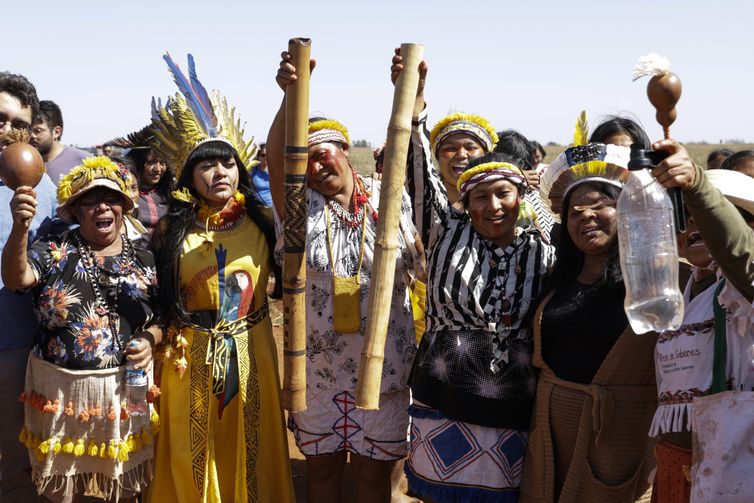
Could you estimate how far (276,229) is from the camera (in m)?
4.04

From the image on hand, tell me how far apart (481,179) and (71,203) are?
201cm

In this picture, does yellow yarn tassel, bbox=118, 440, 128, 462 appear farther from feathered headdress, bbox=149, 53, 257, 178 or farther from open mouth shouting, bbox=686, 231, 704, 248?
open mouth shouting, bbox=686, 231, 704, 248

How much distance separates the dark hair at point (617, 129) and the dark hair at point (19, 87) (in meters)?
3.23

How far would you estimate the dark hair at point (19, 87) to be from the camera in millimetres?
4336

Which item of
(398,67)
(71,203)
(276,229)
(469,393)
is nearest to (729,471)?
(469,393)

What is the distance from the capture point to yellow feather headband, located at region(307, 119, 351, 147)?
399 centimetres

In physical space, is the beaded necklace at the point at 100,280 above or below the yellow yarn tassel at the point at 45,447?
above

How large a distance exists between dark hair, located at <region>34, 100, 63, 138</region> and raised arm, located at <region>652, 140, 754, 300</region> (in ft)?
14.1

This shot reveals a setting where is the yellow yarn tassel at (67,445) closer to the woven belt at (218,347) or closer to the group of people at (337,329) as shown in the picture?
the group of people at (337,329)

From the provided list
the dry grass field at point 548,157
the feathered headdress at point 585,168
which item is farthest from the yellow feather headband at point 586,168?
the dry grass field at point 548,157

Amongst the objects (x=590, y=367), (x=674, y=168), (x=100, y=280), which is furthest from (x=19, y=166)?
(x=674, y=168)

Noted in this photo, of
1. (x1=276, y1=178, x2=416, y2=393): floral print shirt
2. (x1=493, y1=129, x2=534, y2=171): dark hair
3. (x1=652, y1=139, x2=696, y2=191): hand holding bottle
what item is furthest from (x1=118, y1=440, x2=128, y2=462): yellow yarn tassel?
(x1=493, y1=129, x2=534, y2=171): dark hair

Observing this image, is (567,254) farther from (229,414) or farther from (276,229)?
(229,414)

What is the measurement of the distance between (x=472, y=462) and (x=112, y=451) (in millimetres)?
1752
